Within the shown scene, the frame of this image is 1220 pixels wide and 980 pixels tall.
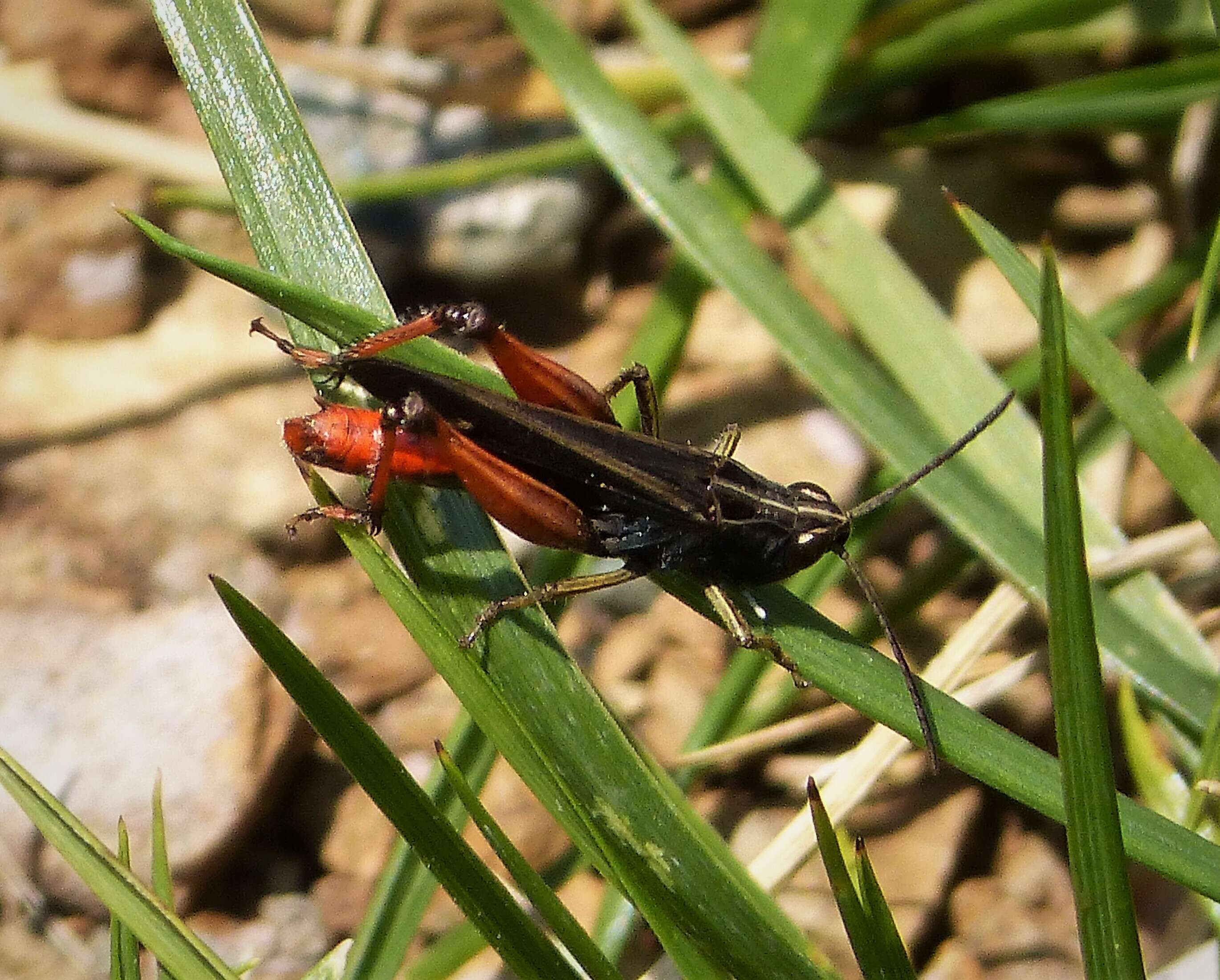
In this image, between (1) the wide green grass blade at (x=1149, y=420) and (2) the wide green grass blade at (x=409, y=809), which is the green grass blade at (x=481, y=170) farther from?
(2) the wide green grass blade at (x=409, y=809)

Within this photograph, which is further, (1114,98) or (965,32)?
(965,32)

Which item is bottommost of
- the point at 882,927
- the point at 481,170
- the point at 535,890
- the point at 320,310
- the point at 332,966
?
the point at 882,927

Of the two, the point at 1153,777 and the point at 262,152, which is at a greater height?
the point at 262,152

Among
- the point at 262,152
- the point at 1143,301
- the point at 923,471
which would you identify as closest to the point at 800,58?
the point at 1143,301

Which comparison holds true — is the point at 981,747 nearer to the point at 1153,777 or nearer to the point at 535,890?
the point at 1153,777

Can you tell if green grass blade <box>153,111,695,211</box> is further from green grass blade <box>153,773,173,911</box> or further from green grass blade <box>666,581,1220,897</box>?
green grass blade <box>153,773,173,911</box>

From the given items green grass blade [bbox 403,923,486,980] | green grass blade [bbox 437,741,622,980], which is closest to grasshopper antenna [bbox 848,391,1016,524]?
green grass blade [bbox 437,741,622,980]

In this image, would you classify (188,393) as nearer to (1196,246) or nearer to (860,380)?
(860,380)
